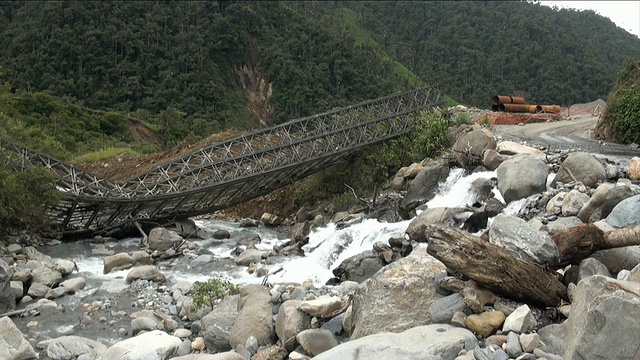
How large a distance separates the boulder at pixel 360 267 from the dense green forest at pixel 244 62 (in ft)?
135

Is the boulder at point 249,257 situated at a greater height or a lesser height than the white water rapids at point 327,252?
lesser

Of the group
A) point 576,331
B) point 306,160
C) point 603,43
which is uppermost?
point 603,43

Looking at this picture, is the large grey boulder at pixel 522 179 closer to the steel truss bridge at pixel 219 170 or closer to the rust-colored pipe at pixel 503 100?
the steel truss bridge at pixel 219 170

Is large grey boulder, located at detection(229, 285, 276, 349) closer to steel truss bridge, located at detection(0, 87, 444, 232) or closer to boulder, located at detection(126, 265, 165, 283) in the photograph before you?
boulder, located at detection(126, 265, 165, 283)

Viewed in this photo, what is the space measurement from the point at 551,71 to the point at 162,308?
80157 mm

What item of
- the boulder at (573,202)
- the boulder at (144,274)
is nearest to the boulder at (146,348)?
the boulder at (144,274)

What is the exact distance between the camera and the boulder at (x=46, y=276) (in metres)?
13.0

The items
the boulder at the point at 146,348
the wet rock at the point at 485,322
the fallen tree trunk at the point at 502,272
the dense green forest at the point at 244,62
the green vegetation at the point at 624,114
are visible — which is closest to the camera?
the wet rock at the point at 485,322

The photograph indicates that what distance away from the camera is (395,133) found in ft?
74.5

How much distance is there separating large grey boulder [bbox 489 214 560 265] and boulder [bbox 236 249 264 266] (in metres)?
9.11

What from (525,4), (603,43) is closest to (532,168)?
(603,43)

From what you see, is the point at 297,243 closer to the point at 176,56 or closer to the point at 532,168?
the point at 532,168

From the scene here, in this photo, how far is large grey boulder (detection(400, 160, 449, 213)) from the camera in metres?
16.4

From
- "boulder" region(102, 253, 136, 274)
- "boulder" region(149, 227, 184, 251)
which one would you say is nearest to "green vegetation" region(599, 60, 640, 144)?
"boulder" region(149, 227, 184, 251)
